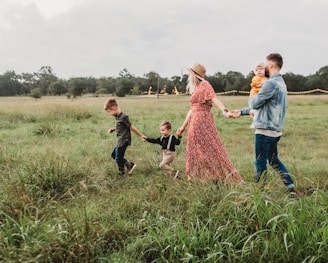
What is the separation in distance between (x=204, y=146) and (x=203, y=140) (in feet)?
0.31

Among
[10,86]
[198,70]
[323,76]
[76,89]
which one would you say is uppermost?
[323,76]

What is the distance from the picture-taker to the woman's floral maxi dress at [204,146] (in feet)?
15.8

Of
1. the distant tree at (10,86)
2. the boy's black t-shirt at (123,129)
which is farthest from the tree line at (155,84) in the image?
the boy's black t-shirt at (123,129)

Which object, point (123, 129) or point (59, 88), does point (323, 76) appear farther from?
point (123, 129)

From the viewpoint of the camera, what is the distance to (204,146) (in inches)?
192

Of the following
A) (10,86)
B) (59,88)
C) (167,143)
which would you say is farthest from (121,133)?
(10,86)

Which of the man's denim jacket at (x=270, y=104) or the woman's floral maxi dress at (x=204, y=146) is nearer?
the man's denim jacket at (x=270, y=104)

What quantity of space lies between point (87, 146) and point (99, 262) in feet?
18.6

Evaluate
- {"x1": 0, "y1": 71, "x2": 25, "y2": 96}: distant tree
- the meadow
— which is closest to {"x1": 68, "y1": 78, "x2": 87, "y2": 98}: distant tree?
{"x1": 0, "y1": 71, "x2": 25, "y2": 96}: distant tree

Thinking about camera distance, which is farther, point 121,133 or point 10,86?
point 10,86

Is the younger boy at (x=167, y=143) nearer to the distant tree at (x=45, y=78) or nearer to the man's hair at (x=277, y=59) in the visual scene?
the man's hair at (x=277, y=59)

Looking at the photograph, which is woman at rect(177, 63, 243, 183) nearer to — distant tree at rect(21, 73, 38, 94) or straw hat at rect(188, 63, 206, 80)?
straw hat at rect(188, 63, 206, 80)

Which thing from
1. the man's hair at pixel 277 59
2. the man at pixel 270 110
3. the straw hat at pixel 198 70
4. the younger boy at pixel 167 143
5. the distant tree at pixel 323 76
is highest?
the distant tree at pixel 323 76

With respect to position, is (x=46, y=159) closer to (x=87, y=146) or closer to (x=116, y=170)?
(x=116, y=170)
